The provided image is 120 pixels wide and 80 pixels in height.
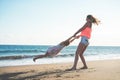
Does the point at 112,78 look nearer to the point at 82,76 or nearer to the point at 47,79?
the point at 82,76

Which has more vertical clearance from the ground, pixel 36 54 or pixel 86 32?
pixel 86 32

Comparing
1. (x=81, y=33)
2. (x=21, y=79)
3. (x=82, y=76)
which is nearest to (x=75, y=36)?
(x=81, y=33)

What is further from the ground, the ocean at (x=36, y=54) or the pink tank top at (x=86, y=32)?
the pink tank top at (x=86, y=32)

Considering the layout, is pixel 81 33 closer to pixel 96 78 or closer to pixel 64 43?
pixel 64 43

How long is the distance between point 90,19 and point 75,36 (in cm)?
84

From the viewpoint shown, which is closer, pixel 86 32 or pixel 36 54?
pixel 86 32

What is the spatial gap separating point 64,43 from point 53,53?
58 cm

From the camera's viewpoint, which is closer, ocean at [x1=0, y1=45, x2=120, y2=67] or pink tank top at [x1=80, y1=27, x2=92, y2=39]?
pink tank top at [x1=80, y1=27, x2=92, y2=39]

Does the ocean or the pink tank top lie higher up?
the pink tank top

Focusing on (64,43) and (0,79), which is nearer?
(0,79)

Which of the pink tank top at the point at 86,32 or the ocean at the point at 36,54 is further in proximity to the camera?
the ocean at the point at 36,54

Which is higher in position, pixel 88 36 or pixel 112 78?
pixel 88 36

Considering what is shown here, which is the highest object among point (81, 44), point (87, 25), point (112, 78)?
point (87, 25)

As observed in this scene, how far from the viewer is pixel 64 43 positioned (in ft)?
30.8
